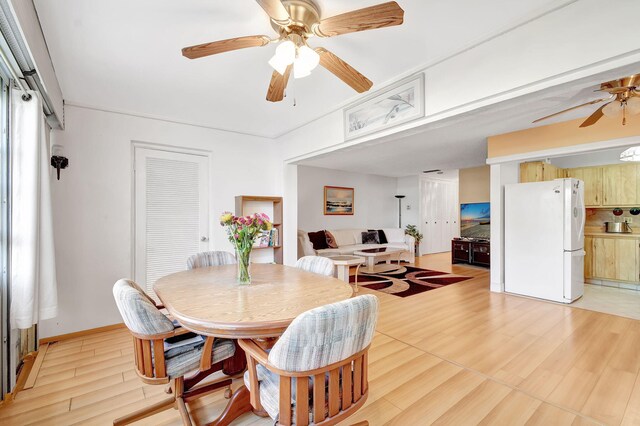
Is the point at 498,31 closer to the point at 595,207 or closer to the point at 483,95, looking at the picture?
the point at 483,95

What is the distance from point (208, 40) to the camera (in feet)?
6.47

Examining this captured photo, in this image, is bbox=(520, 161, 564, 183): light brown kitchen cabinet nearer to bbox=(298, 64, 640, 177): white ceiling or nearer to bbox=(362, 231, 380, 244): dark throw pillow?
bbox=(298, 64, 640, 177): white ceiling

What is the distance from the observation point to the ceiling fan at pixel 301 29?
4.33 feet

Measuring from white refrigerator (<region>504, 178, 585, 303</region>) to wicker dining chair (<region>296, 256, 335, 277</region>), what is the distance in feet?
11.1

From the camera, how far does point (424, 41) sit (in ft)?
6.36

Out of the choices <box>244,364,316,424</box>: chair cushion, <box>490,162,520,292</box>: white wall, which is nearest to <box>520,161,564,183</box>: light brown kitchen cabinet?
<box>490,162,520,292</box>: white wall

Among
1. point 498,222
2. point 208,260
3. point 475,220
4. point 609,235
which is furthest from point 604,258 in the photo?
point 208,260

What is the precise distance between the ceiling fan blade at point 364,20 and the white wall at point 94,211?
2852 mm

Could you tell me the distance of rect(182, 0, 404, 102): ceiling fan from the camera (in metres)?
1.32

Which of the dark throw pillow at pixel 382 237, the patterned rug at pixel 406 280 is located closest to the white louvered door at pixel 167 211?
the patterned rug at pixel 406 280

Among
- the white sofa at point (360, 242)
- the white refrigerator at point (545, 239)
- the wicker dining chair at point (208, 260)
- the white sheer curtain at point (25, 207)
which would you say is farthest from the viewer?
the white sofa at point (360, 242)

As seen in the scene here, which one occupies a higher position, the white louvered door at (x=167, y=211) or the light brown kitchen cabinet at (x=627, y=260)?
the white louvered door at (x=167, y=211)

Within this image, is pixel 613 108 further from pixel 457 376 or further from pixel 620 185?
pixel 620 185

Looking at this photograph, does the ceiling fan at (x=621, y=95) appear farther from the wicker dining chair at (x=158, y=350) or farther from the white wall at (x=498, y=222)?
the wicker dining chair at (x=158, y=350)
